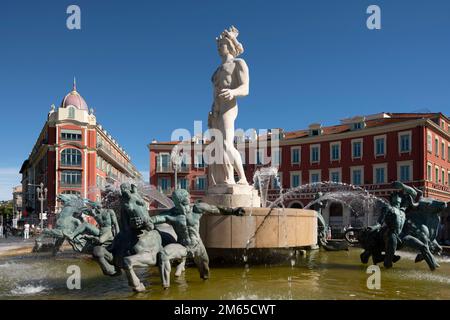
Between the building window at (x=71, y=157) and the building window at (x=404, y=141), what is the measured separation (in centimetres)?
4138

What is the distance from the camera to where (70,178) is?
57375 millimetres

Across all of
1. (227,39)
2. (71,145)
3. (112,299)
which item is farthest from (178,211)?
(71,145)

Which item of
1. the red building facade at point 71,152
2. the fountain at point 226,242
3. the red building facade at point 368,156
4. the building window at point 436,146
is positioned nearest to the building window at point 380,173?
the red building facade at point 368,156

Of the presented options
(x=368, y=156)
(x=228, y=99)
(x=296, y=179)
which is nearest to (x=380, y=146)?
(x=368, y=156)

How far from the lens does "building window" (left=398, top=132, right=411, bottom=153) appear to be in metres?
43.5

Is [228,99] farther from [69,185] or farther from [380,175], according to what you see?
[69,185]

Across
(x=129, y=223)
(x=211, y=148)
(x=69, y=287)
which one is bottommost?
(x=69, y=287)

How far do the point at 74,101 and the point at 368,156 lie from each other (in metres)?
41.8

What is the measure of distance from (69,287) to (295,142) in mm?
47264

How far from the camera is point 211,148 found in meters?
10.9

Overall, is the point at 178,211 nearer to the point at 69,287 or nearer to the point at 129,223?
the point at 129,223

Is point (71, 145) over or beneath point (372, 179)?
over

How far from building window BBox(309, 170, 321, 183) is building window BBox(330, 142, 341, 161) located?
250 centimetres

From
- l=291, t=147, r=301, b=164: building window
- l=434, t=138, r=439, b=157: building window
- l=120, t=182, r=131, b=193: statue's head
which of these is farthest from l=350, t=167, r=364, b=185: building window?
l=120, t=182, r=131, b=193: statue's head
